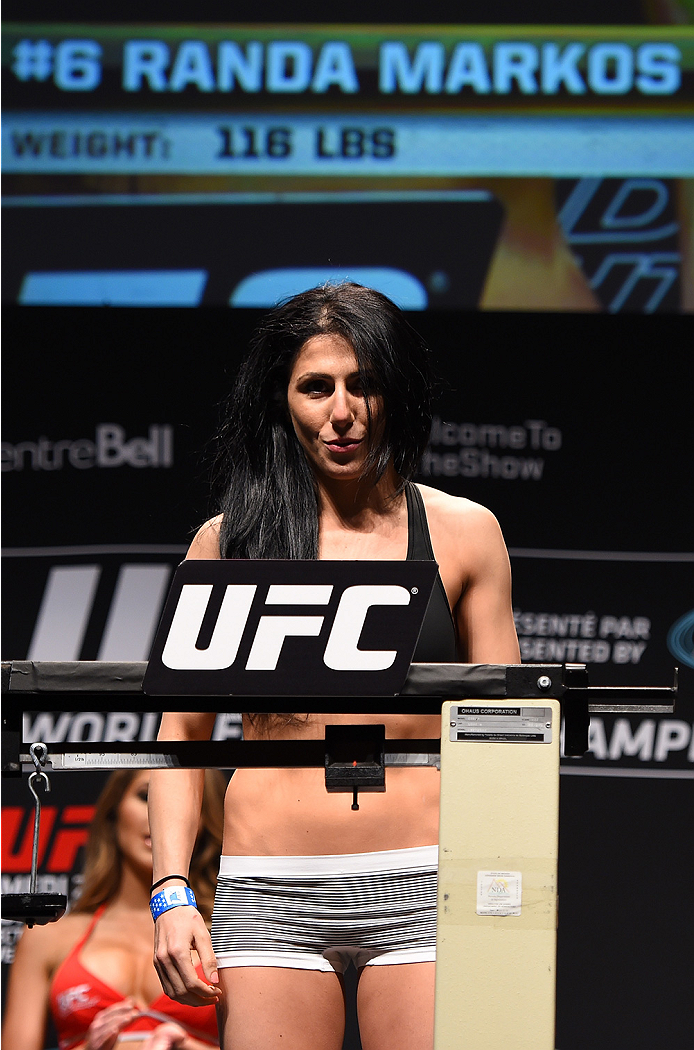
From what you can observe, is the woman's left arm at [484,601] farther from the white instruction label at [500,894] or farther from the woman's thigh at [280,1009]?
the white instruction label at [500,894]

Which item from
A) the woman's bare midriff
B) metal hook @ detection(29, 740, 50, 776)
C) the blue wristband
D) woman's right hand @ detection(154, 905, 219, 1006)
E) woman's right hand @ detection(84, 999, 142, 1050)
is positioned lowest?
woman's right hand @ detection(84, 999, 142, 1050)

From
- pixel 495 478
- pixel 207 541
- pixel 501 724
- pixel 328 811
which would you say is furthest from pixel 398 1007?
pixel 495 478

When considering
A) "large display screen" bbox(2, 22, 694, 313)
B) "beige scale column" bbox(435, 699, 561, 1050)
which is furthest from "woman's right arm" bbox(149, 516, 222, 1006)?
"large display screen" bbox(2, 22, 694, 313)

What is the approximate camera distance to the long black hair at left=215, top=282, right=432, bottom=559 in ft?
6.72

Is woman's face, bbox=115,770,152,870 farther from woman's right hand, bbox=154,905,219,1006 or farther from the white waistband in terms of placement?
woman's right hand, bbox=154,905,219,1006

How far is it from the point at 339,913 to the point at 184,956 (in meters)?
0.27

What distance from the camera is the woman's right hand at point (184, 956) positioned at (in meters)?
1.73

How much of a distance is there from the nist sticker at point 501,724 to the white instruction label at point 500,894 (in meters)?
0.14

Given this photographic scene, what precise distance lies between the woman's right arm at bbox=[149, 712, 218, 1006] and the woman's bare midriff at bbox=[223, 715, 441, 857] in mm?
90

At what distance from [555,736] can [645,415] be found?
2706mm

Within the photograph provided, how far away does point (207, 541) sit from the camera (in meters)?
2.14

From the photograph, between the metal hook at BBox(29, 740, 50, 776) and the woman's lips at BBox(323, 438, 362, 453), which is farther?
the woman's lips at BBox(323, 438, 362, 453)

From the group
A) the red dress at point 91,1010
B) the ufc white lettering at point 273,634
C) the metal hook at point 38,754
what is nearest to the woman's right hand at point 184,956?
the metal hook at point 38,754

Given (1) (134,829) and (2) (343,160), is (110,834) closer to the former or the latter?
(1) (134,829)
